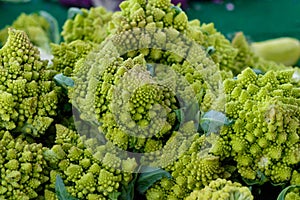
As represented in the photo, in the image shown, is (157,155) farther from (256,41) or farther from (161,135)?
(256,41)

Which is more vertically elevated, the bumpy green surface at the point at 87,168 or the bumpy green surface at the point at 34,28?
the bumpy green surface at the point at 34,28

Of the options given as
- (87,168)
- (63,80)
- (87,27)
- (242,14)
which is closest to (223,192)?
(87,168)

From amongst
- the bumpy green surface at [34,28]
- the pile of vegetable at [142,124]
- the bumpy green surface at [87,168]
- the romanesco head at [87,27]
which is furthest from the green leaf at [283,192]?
the bumpy green surface at [34,28]

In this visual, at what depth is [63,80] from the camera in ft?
3.06

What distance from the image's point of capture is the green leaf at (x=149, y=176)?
0.89 meters

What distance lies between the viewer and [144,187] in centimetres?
91

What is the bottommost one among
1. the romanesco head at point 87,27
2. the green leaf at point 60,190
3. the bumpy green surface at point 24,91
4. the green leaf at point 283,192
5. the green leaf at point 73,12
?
the green leaf at point 60,190

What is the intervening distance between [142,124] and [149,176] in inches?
3.8

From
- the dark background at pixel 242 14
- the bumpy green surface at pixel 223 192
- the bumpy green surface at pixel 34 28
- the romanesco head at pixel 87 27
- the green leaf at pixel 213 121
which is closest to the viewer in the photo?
the bumpy green surface at pixel 223 192

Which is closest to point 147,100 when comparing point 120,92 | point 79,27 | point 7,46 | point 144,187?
point 120,92

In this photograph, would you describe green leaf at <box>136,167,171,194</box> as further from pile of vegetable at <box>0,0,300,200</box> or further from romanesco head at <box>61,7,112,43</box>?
romanesco head at <box>61,7,112,43</box>

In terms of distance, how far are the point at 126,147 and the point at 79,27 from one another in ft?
1.42

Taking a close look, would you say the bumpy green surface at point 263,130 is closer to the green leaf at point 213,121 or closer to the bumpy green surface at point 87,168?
the green leaf at point 213,121

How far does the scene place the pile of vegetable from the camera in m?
0.84
